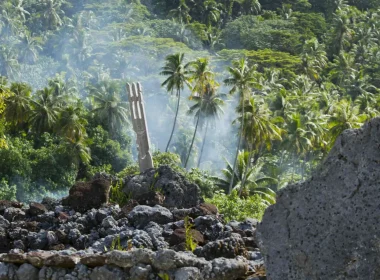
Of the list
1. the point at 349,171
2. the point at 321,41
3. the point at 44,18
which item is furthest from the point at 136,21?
the point at 349,171

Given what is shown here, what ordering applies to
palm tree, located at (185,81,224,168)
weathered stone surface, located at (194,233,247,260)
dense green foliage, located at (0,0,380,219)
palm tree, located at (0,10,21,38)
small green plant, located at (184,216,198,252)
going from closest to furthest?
weathered stone surface, located at (194,233,247,260) → small green plant, located at (184,216,198,252) → dense green foliage, located at (0,0,380,219) → palm tree, located at (185,81,224,168) → palm tree, located at (0,10,21,38)

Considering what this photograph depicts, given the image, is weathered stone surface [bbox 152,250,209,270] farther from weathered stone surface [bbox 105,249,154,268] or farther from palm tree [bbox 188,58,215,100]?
palm tree [bbox 188,58,215,100]

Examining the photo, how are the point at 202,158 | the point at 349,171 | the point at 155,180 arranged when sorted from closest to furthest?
1. the point at 349,171
2. the point at 155,180
3. the point at 202,158

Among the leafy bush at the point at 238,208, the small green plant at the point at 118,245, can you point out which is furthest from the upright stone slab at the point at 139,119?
the small green plant at the point at 118,245

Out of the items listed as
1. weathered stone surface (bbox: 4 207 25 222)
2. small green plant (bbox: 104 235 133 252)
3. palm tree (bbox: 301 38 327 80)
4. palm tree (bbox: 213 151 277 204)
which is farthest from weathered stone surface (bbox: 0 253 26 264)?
palm tree (bbox: 301 38 327 80)

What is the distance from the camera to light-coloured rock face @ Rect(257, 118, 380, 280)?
1031cm

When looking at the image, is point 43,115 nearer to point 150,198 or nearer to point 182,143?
point 182,143

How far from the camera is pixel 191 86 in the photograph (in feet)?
251

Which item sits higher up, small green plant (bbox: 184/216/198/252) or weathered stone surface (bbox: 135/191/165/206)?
weathered stone surface (bbox: 135/191/165/206)

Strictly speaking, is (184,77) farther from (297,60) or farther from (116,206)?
(116,206)

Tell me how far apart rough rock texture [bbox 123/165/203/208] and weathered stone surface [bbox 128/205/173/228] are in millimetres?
2132

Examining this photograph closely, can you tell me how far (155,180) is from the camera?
2089 centimetres

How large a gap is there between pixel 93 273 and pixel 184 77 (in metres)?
62.9

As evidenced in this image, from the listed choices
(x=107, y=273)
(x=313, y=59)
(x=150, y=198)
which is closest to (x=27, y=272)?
(x=107, y=273)
